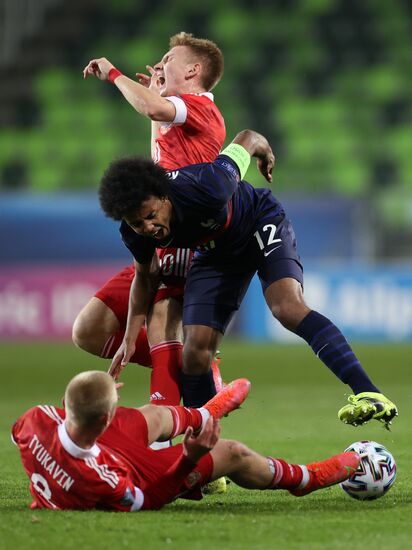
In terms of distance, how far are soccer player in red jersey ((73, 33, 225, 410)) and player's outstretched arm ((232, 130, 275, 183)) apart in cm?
24

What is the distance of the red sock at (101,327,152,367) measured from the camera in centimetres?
608

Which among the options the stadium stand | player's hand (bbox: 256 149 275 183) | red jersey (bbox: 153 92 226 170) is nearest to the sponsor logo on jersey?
red jersey (bbox: 153 92 226 170)

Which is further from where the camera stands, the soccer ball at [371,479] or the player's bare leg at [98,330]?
the player's bare leg at [98,330]

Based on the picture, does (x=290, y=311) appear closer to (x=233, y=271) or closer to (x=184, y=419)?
(x=233, y=271)

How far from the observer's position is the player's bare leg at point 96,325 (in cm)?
599

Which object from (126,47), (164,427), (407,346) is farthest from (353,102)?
(164,427)

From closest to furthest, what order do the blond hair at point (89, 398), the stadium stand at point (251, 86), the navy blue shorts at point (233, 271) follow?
the blond hair at point (89, 398) → the navy blue shorts at point (233, 271) → the stadium stand at point (251, 86)

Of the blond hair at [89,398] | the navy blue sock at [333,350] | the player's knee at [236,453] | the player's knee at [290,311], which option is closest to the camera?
the blond hair at [89,398]

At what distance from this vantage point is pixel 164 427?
449 centimetres

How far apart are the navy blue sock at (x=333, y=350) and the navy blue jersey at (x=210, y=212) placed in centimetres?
62

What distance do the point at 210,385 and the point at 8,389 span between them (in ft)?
17.5

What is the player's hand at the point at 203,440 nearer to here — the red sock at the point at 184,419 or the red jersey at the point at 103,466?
the red jersey at the point at 103,466

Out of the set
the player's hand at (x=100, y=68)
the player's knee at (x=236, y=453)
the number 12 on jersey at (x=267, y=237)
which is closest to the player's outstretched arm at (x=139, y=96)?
the player's hand at (x=100, y=68)

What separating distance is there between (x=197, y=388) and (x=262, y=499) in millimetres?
922
